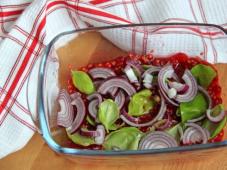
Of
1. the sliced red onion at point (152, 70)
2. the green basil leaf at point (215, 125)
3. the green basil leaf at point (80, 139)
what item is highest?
the sliced red onion at point (152, 70)

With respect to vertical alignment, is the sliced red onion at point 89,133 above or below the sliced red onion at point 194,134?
below

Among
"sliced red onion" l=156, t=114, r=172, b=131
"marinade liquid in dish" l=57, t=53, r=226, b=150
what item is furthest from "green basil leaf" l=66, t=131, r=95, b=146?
"sliced red onion" l=156, t=114, r=172, b=131

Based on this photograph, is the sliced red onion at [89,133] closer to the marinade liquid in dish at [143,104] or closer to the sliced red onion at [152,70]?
the marinade liquid in dish at [143,104]

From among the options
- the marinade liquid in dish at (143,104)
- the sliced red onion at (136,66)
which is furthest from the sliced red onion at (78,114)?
the sliced red onion at (136,66)

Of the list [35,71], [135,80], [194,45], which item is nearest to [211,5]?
[194,45]

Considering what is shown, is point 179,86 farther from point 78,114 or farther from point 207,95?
point 78,114

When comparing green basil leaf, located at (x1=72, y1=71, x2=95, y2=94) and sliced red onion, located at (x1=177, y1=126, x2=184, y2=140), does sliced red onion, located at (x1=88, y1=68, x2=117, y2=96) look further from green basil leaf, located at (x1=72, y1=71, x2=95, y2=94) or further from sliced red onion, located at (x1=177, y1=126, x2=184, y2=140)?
sliced red onion, located at (x1=177, y1=126, x2=184, y2=140)
